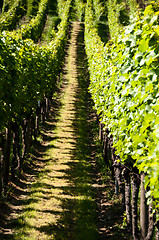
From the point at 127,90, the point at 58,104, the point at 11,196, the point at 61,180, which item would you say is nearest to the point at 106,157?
the point at 61,180

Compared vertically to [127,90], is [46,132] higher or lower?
lower

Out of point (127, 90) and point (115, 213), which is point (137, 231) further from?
point (127, 90)

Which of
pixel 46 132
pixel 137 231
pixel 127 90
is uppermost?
pixel 127 90

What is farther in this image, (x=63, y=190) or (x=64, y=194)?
(x=63, y=190)

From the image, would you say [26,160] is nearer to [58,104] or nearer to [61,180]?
[61,180]

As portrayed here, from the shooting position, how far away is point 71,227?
7223mm

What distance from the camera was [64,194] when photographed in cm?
893

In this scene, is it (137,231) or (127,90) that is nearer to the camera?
(127,90)

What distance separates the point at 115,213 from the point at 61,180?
257cm

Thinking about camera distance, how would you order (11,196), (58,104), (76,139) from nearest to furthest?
(11,196), (76,139), (58,104)

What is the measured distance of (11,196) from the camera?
8.63 m

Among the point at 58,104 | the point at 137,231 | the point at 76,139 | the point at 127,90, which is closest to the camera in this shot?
the point at 127,90

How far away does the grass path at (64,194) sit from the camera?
7.06 m

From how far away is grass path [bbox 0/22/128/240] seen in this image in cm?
706
